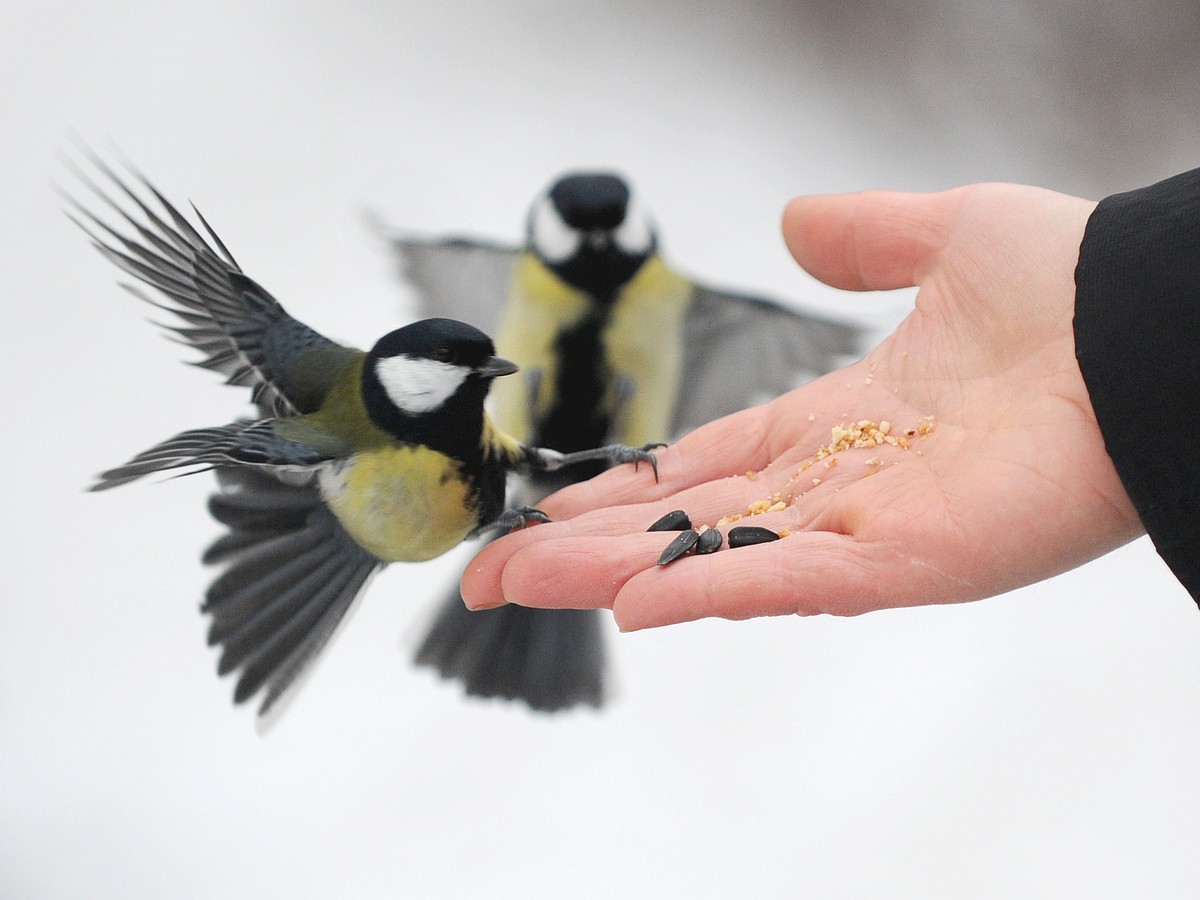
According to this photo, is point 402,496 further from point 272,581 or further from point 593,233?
point 593,233

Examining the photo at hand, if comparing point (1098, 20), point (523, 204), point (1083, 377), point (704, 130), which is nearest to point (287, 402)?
point (1083, 377)

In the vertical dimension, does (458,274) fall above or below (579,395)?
above

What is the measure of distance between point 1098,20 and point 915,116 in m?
0.28

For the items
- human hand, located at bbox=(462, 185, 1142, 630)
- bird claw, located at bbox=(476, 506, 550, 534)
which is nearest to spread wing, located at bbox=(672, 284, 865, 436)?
human hand, located at bbox=(462, 185, 1142, 630)

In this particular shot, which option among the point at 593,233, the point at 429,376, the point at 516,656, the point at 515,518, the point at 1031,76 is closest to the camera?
the point at 429,376

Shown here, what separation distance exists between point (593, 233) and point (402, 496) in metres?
0.34

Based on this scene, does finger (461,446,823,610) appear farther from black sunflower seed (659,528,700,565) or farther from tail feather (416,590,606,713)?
tail feather (416,590,606,713)

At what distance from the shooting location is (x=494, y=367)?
2.39 ft

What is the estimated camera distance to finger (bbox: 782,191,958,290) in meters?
0.86

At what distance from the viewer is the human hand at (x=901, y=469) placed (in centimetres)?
67

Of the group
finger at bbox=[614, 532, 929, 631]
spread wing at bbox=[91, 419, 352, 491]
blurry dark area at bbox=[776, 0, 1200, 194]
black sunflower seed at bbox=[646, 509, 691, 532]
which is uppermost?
blurry dark area at bbox=[776, 0, 1200, 194]

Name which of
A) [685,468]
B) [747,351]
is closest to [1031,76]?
[747,351]

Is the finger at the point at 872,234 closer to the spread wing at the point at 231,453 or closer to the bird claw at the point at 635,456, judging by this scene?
the bird claw at the point at 635,456

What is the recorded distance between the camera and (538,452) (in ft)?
2.94
